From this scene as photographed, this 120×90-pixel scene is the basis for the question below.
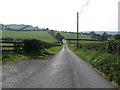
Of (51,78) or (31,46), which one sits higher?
(31,46)

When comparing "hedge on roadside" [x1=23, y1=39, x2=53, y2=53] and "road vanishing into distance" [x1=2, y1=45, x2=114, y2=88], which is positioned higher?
"hedge on roadside" [x1=23, y1=39, x2=53, y2=53]

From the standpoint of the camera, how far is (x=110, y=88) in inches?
265

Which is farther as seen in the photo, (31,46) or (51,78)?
(31,46)

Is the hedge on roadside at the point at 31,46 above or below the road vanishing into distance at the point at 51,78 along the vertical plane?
above

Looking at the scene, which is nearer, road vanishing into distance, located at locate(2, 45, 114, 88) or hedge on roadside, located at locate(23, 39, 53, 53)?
road vanishing into distance, located at locate(2, 45, 114, 88)

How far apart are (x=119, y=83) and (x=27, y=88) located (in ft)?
13.0

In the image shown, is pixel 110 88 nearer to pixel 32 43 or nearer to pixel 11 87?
pixel 11 87

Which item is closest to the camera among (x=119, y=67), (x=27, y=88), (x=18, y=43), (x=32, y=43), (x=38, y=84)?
(x=27, y=88)

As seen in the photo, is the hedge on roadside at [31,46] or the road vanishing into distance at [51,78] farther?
the hedge on roadside at [31,46]

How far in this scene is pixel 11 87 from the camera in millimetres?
6566

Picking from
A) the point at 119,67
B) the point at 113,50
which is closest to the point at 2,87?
the point at 119,67

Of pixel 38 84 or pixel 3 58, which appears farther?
pixel 3 58

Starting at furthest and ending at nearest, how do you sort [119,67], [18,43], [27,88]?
1. [18,43]
2. [119,67]
3. [27,88]

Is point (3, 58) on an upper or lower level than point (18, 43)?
lower
